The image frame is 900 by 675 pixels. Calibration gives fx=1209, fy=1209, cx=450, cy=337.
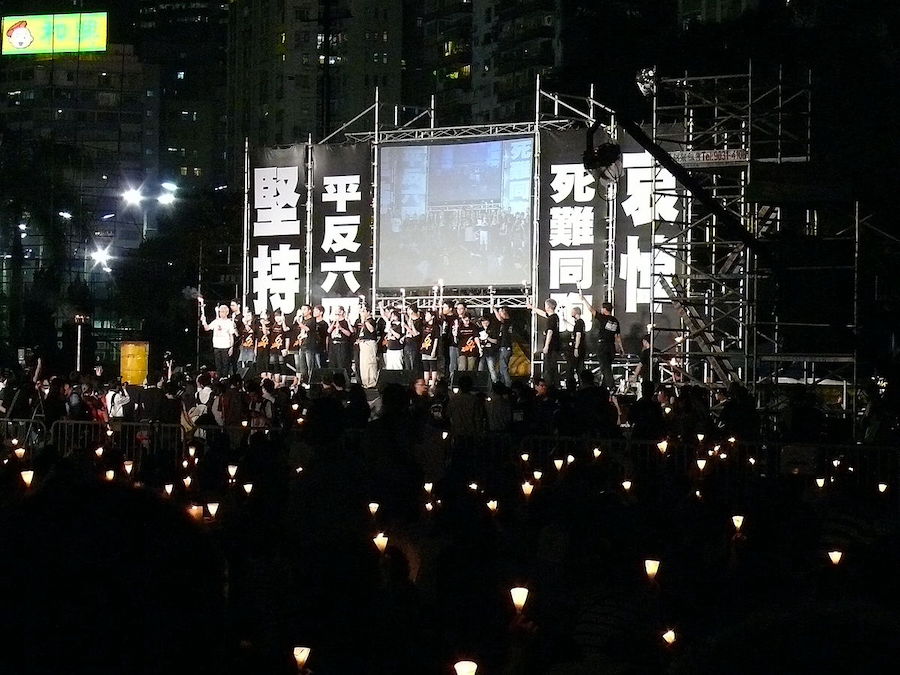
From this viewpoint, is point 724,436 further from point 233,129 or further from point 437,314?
point 233,129

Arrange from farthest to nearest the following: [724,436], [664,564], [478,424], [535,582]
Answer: [478,424] < [724,436] < [664,564] < [535,582]

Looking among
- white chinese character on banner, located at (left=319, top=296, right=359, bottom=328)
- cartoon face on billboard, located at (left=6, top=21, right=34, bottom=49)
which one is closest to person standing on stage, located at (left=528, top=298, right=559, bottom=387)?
white chinese character on banner, located at (left=319, top=296, right=359, bottom=328)

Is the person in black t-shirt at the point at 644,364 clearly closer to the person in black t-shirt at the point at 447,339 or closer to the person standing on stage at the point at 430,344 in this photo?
the person in black t-shirt at the point at 447,339

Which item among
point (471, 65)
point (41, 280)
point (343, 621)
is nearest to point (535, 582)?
point (343, 621)

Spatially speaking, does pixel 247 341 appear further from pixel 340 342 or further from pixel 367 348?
pixel 367 348

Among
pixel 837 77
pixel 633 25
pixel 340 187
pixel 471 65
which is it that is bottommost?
pixel 340 187

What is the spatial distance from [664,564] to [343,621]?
2.41m

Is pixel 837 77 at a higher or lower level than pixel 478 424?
higher

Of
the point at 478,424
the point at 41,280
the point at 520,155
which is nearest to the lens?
the point at 478,424

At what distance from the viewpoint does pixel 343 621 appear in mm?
4781

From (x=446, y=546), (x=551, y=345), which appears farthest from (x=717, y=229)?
(x=446, y=546)

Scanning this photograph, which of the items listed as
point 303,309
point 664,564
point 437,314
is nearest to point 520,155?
point 437,314

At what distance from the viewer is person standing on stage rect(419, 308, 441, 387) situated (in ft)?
78.6

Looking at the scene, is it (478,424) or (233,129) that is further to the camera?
(233,129)
